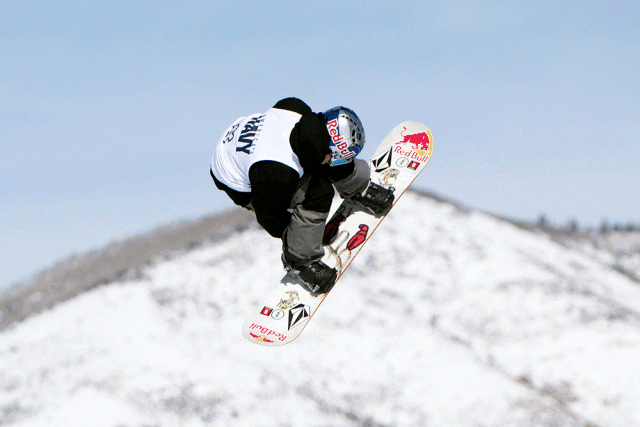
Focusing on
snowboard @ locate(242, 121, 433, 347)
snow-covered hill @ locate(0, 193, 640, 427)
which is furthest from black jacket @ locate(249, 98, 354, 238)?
snow-covered hill @ locate(0, 193, 640, 427)

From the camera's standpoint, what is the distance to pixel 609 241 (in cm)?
3153

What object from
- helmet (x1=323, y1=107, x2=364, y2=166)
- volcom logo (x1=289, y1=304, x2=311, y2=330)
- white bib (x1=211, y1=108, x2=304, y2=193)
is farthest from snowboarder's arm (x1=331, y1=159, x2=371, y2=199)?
volcom logo (x1=289, y1=304, x2=311, y2=330)

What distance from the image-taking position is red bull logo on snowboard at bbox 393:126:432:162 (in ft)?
32.5

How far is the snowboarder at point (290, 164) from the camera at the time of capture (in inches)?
244

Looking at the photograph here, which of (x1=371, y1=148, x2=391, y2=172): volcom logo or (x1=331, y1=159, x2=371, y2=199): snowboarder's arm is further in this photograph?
(x1=371, y1=148, x2=391, y2=172): volcom logo

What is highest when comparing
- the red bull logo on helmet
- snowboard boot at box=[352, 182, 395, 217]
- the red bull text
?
the red bull logo on helmet

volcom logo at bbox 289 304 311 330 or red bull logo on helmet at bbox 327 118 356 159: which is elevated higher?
red bull logo on helmet at bbox 327 118 356 159

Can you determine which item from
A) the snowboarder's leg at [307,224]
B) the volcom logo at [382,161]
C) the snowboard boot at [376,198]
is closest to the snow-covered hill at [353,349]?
the snowboard boot at [376,198]

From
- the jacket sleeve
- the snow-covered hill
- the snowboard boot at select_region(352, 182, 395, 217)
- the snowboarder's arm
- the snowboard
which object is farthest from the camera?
the snow-covered hill

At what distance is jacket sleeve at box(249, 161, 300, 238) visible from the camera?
20.2 ft

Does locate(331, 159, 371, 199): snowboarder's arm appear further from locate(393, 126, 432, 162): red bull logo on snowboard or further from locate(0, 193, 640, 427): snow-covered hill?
locate(0, 193, 640, 427): snow-covered hill

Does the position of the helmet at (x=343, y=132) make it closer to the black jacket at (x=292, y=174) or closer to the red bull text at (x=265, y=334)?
the black jacket at (x=292, y=174)

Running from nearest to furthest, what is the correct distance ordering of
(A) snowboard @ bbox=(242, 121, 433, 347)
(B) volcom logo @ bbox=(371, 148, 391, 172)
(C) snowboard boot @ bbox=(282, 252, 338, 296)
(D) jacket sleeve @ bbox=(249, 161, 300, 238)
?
(D) jacket sleeve @ bbox=(249, 161, 300, 238) → (C) snowboard boot @ bbox=(282, 252, 338, 296) → (A) snowboard @ bbox=(242, 121, 433, 347) → (B) volcom logo @ bbox=(371, 148, 391, 172)

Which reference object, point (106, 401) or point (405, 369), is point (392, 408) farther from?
point (106, 401)
